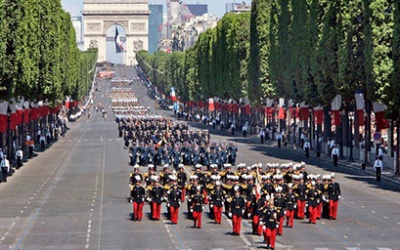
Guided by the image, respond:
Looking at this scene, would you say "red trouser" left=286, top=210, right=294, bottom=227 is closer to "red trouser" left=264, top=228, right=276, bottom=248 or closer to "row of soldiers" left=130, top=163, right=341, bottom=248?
"row of soldiers" left=130, top=163, right=341, bottom=248

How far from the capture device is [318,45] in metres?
95.1

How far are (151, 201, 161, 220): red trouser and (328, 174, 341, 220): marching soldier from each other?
6.49m

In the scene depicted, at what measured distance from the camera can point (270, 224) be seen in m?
39.6

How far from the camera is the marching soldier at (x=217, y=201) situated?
155ft

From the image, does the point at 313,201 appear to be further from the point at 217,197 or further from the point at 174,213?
the point at 174,213

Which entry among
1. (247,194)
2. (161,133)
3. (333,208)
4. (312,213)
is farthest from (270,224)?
(161,133)

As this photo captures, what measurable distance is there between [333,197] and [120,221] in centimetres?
810

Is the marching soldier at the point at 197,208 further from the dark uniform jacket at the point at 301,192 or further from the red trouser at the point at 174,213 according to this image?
the dark uniform jacket at the point at 301,192

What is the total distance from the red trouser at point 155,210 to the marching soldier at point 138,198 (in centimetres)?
44

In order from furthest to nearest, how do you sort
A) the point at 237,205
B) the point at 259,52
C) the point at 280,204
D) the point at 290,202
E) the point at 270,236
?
1. the point at 259,52
2. the point at 290,202
3. the point at 237,205
4. the point at 280,204
5. the point at 270,236

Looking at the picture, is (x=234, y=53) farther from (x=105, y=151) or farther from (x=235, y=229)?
(x=235, y=229)

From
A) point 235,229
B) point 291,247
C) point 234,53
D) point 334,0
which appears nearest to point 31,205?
point 235,229

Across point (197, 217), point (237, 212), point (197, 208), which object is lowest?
point (197, 217)

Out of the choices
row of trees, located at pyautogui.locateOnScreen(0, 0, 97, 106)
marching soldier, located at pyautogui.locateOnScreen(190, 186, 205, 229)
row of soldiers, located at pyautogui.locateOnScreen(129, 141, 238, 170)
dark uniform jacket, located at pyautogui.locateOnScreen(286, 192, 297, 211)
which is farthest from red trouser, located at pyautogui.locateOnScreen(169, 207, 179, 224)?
row of soldiers, located at pyautogui.locateOnScreen(129, 141, 238, 170)
